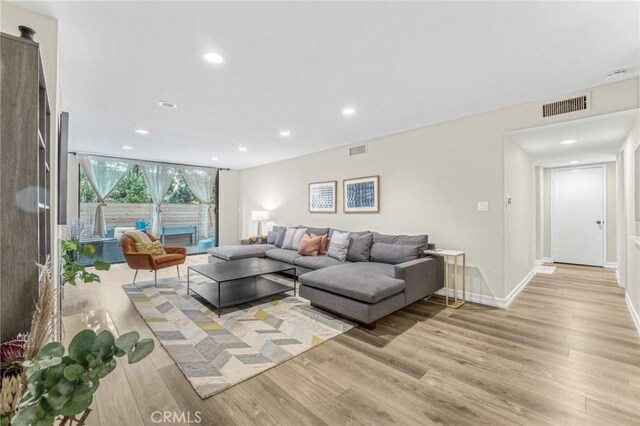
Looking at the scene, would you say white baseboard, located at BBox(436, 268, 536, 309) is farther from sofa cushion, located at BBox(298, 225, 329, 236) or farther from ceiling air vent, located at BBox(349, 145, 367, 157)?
ceiling air vent, located at BBox(349, 145, 367, 157)

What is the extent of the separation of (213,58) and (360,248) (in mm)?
3051

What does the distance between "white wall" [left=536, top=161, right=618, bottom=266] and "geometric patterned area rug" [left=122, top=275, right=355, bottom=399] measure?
5.65 meters

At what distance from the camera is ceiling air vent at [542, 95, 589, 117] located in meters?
2.78

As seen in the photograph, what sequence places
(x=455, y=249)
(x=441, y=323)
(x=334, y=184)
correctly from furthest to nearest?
(x=334, y=184)
(x=455, y=249)
(x=441, y=323)

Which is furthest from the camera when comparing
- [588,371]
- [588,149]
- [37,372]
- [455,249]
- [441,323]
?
[588,149]

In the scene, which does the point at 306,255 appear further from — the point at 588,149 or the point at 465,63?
the point at 588,149

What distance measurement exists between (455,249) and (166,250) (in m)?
4.64

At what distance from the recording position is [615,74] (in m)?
2.47

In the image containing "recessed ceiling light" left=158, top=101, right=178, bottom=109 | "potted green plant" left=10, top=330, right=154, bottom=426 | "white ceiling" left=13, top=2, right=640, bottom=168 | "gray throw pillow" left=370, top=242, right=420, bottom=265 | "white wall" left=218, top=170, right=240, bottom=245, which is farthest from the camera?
"white wall" left=218, top=170, right=240, bottom=245

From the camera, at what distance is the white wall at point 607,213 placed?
5324 millimetres

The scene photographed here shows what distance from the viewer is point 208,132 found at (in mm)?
4363

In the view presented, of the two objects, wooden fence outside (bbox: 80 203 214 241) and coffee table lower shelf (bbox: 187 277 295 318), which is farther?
wooden fence outside (bbox: 80 203 214 241)

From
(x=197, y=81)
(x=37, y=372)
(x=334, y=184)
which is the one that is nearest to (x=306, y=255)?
(x=334, y=184)

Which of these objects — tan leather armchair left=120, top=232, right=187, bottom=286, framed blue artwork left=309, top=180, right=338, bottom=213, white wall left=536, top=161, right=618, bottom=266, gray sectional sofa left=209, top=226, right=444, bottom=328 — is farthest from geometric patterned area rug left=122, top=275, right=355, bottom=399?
white wall left=536, top=161, right=618, bottom=266
